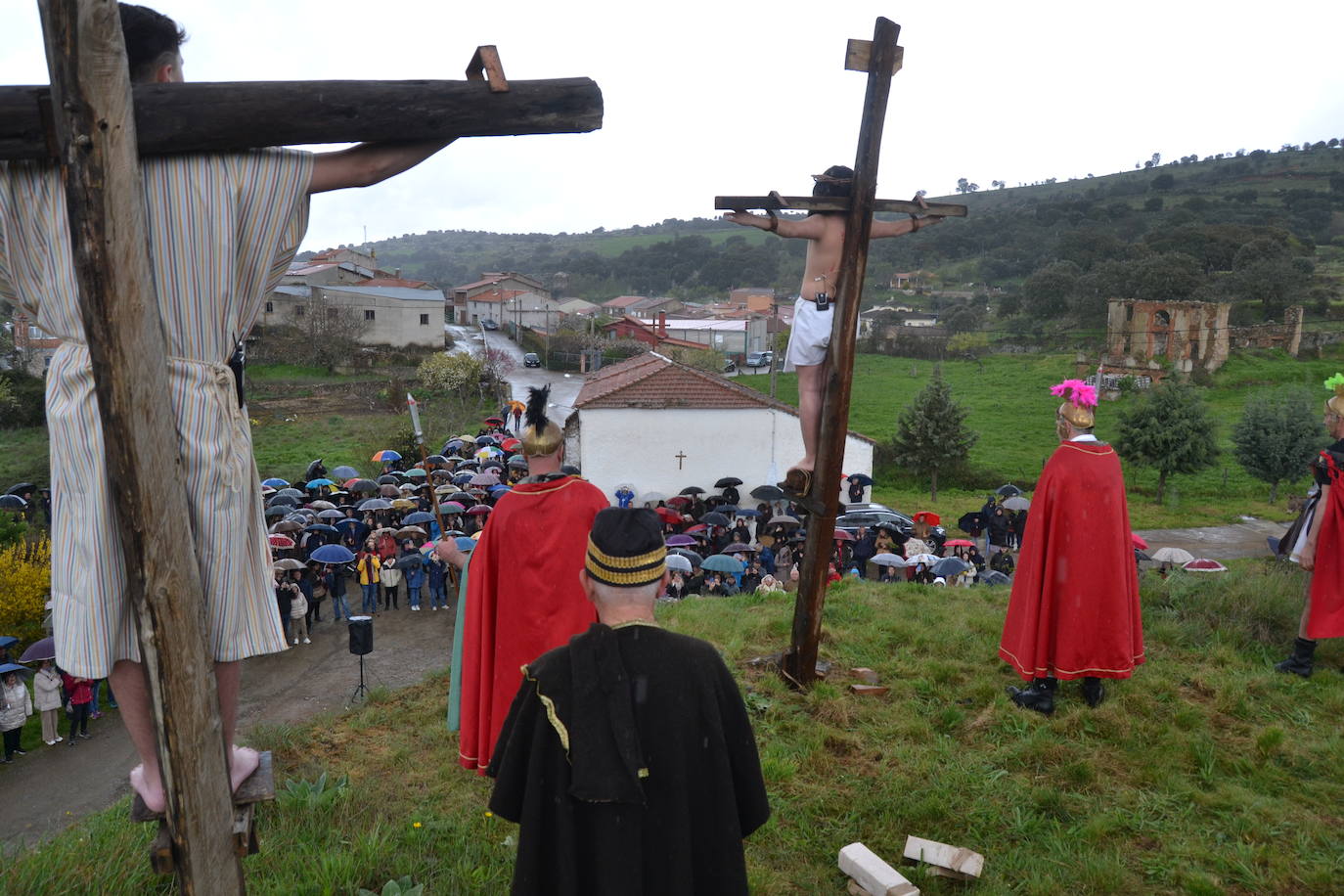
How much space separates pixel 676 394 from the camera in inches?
1064

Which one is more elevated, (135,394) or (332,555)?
(135,394)

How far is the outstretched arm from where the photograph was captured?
2416 mm

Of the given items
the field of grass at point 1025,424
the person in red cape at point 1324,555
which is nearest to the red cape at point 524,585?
the person in red cape at point 1324,555

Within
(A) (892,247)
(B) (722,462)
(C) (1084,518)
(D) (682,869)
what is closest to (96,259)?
(D) (682,869)

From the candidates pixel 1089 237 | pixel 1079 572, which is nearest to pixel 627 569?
pixel 1079 572

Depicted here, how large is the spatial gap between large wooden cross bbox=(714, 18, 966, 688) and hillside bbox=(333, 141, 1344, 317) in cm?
6725

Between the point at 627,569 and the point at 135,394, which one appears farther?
the point at 627,569

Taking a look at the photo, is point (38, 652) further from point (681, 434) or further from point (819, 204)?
point (681, 434)

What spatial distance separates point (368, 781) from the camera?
5.56 meters

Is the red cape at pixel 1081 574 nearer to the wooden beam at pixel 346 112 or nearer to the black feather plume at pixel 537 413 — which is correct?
the black feather plume at pixel 537 413

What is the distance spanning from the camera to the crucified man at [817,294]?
18.8 ft

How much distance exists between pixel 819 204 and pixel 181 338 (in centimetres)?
418

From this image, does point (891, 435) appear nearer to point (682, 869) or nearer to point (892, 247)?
point (682, 869)

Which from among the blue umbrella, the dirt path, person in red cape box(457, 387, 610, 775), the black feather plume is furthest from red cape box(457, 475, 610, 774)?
the blue umbrella
